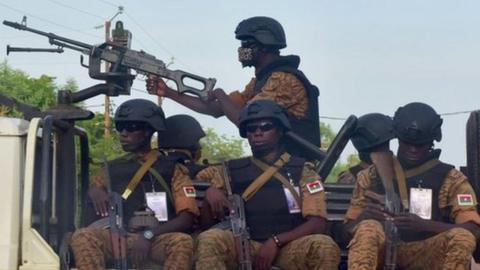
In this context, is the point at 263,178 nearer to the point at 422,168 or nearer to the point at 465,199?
the point at 422,168

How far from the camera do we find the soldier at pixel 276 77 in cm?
876

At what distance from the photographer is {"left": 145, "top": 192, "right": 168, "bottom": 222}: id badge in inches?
291

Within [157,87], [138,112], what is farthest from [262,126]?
[157,87]

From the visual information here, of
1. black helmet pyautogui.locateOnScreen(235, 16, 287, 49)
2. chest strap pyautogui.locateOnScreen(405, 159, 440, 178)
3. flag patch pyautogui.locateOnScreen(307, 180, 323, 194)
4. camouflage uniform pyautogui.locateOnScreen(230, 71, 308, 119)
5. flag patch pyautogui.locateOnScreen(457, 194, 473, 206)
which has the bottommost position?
flag patch pyautogui.locateOnScreen(457, 194, 473, 206)

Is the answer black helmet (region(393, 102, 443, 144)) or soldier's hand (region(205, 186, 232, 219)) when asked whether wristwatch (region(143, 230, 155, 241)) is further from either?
black helmet (region(393, 102, 443, 144))

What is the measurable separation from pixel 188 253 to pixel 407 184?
4.28 ft

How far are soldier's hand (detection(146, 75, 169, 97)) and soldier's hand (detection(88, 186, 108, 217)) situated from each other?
215 cm

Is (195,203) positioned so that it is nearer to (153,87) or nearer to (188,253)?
(188,253)

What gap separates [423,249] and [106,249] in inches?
68.7

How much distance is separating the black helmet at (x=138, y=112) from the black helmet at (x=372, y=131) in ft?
5.66

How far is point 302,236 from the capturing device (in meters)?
7.15

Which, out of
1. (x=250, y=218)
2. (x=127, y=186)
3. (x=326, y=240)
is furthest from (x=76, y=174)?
(x=326, y=240)

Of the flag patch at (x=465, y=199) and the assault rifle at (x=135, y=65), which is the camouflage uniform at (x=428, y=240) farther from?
the assault rifle at (x=135, y=65)

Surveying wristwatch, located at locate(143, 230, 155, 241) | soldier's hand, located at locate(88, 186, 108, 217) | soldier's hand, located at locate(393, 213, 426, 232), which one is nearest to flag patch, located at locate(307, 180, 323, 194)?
soldier's hand, located at locate(393, 213, 426, 232)
